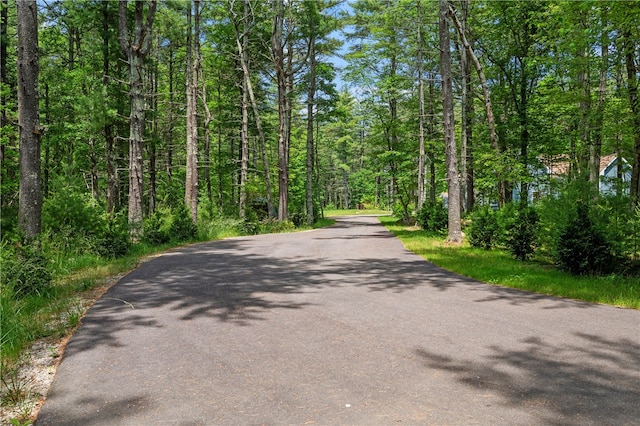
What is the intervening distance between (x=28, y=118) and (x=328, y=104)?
21750 millimetres

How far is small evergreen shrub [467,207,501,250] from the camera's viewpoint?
13.5 metres

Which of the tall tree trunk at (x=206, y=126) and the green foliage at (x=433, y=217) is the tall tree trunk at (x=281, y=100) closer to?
the tall tree trunk at (x=206, y=126)

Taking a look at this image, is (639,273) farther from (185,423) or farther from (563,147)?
(563,147)

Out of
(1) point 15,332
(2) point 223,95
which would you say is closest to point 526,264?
(1) point 15,332

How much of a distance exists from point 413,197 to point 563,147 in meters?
12.5

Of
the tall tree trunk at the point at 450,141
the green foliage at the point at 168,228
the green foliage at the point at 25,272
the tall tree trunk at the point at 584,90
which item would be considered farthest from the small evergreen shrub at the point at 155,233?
the tall tree trunk at the point at 584,90

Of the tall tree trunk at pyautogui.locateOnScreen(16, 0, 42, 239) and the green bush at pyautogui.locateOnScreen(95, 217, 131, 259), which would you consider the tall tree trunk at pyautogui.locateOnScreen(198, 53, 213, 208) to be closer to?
the green bush at pyautogui.locateOnScreen(95, 217, 131, 259)

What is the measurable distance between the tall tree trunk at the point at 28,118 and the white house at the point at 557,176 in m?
12.2

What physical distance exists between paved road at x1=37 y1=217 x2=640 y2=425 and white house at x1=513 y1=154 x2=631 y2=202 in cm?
547

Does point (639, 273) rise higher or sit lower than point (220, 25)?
lower

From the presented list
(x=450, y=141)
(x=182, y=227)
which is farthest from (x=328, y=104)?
(x=182, y=227)

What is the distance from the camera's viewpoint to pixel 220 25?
24.9 m

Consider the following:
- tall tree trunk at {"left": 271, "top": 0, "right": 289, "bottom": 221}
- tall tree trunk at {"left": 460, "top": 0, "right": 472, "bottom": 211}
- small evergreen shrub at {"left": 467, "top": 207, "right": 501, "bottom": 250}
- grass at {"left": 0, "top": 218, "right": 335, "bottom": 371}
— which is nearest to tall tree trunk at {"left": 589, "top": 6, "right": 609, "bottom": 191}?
small evergreen shrub at {"left": 467, "top": 207, "right": 501, "bottom": 250}

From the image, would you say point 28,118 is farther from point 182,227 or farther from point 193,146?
point 193,146
